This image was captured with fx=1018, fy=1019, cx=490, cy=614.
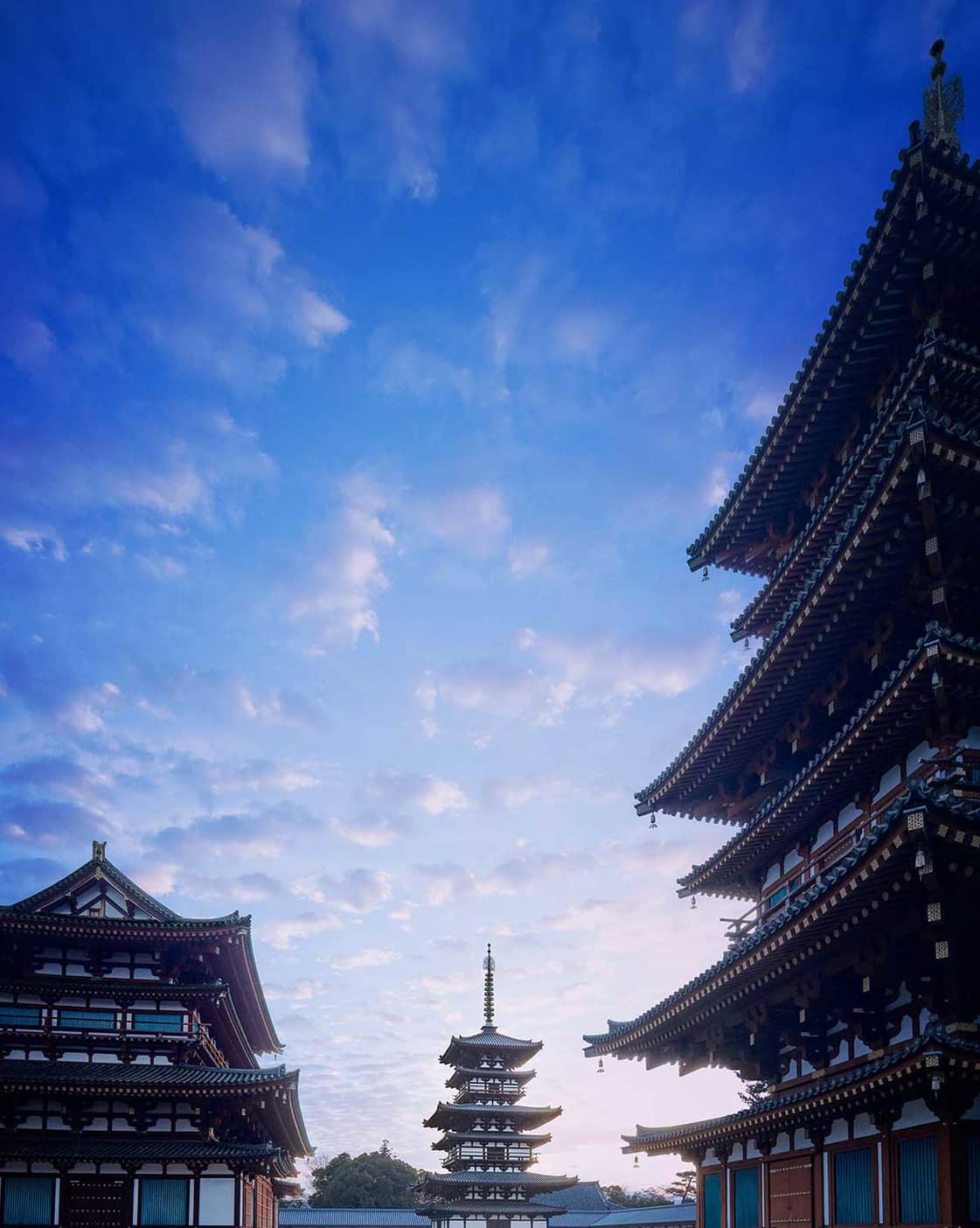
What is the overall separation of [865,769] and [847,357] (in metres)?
7.37

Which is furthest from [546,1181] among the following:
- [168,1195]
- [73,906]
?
[73,906]

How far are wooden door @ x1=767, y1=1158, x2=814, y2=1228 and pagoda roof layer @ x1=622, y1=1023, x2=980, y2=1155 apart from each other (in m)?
0.70

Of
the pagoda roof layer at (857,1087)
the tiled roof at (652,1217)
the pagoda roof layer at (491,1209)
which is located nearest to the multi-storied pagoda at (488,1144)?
the pagoda roof layer at (491,1209)

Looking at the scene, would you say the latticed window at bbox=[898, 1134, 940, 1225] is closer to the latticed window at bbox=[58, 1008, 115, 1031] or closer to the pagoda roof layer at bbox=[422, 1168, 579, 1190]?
the latticed window at bbox=[58, 1008, 115, 1031]

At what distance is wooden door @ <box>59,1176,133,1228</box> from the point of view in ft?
95.5

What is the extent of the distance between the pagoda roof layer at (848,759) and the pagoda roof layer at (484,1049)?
41.6 metres

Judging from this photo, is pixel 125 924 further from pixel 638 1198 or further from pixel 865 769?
pixel 638 1198

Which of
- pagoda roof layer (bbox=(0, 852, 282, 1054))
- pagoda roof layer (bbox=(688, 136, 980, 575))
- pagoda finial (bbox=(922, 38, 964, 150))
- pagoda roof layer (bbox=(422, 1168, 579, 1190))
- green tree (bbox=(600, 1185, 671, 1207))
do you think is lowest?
green tree (bbox=(600, 1185, 671, 1207))

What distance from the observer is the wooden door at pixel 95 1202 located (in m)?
29.1

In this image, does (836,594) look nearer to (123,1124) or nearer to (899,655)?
(899,655)

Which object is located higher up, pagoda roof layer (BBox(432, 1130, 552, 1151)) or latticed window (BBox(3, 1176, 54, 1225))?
latticed window (BBox(3, 1176, 54, 1225))

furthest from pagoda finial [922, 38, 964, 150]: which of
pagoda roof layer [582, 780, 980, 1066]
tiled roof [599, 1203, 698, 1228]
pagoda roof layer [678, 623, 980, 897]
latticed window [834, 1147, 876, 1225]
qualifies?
tiled roof [599, 1203, 698, 1228]

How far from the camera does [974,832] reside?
11719mm

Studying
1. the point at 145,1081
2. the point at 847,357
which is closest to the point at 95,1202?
the point at 145,1081
